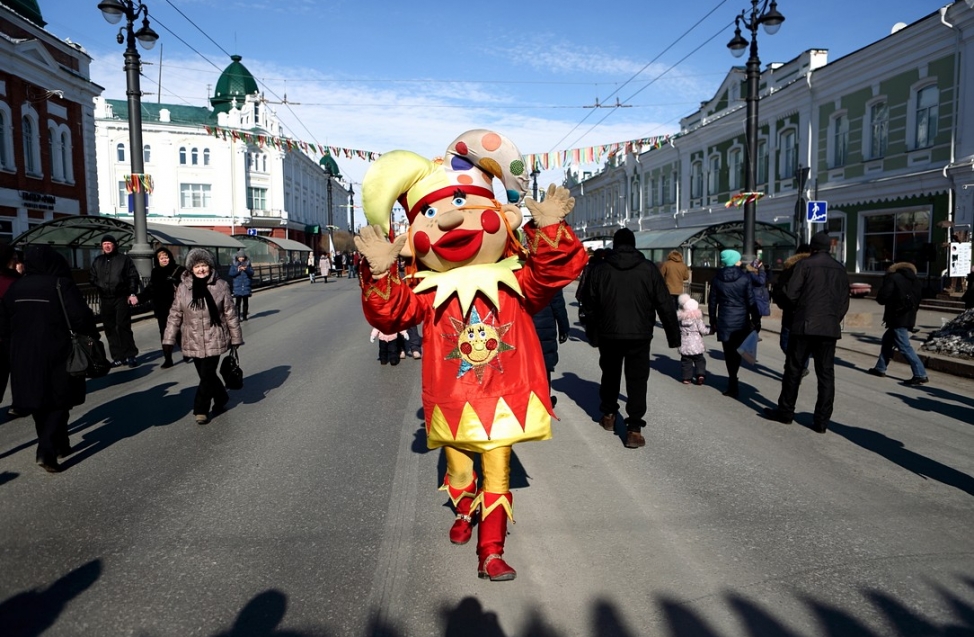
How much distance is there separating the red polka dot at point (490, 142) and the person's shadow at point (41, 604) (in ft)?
10.1

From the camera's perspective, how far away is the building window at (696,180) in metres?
34.8

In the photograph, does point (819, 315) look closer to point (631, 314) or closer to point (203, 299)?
point (631, 314)

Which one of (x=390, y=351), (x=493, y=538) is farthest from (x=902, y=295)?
(x=493, y=538)

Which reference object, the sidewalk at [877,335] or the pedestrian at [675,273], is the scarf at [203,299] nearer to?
the pedestrian at [675,273]

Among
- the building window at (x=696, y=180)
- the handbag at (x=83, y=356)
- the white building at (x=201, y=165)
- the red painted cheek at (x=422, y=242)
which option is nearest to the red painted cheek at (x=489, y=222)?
the red painted cheek at (x=422, y=242)

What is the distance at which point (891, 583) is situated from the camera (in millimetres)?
3342

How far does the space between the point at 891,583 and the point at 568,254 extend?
7.38 ft

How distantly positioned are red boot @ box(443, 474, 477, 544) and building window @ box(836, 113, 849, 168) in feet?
77.7

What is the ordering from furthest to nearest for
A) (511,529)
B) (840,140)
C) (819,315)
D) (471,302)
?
(840,140) < (819,315) < (511,529) < (471,302)

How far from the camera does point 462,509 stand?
12.7 feet

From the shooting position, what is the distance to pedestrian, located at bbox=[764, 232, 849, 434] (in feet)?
20.2

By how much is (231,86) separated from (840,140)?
48824mm

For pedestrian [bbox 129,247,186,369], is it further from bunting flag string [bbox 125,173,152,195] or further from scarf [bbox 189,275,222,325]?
bunting flag string [bbox 125,173,152,195]

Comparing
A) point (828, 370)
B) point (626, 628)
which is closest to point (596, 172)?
point (828, 370)
